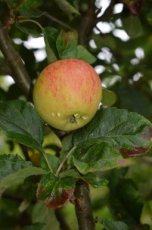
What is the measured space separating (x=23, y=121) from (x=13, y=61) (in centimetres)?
15

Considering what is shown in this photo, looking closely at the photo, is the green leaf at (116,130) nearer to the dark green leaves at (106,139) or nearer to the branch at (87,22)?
the dark green leaves at (106,139)

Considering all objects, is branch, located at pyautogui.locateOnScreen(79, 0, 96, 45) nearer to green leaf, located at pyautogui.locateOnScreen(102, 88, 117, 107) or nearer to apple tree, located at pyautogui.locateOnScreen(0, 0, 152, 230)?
apple tree, located at pyautogui.locateOnScreen(0, 0, 152, 230)

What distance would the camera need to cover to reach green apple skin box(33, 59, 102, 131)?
1.07 m

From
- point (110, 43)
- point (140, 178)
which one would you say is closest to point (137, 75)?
point (110, 43)

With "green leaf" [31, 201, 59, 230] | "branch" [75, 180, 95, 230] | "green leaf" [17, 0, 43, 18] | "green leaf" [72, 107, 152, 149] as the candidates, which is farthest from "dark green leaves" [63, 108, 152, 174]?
"green leaf" [31, 201, 59, 230]

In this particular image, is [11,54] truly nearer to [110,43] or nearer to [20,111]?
[20,111]

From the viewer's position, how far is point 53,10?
1680 mm

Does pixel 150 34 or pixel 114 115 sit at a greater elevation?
pixel 150 34

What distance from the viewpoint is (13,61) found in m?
1.18

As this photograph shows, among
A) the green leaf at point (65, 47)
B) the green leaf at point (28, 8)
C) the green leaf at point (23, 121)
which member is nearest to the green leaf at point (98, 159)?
the green leaf at point (23, 121)

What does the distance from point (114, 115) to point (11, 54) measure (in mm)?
269

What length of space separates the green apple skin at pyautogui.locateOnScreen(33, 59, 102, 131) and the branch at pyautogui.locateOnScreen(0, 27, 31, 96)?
9 cm

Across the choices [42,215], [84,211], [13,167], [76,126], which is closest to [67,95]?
[76,126]

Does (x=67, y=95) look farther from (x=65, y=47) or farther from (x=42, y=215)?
(x=42, y=215)
